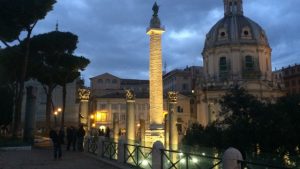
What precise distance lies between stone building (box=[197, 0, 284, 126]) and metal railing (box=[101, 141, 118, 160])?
146 ft

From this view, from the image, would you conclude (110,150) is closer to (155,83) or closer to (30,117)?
(155,83)

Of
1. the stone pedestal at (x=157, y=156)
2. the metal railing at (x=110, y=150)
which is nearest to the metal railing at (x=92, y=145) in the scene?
the metal railing at (x=110, y=150)

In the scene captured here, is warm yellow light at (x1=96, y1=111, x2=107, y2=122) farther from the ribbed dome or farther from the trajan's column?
the trajan's column

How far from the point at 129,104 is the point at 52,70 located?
1116cm

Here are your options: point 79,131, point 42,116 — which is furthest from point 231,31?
point 79,131

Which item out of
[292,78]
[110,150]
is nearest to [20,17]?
[110,150]

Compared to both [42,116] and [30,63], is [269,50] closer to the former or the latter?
[42,116]

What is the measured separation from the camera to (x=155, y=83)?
2870cm

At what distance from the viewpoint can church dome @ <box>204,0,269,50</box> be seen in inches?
2490

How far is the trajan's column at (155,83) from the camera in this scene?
28.2m

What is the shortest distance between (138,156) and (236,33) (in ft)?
172

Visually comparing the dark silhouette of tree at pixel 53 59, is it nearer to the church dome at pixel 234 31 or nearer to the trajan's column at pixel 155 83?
the trajan's column at pixel 155 83

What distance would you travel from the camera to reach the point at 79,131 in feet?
69.7

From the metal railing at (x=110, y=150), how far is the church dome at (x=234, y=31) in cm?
4815
